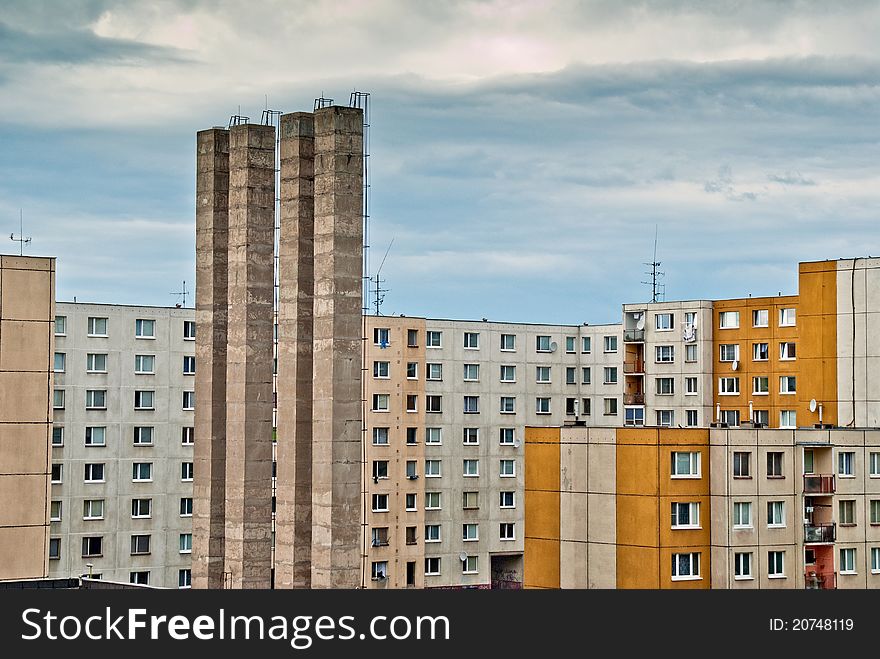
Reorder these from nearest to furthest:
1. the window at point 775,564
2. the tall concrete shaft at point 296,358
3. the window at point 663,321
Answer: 1. the window at point 775,564
2. the tall concrete shaft at point 296,358
3. the window at point 663,321

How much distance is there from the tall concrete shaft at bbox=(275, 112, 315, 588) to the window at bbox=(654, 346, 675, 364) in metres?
44.7

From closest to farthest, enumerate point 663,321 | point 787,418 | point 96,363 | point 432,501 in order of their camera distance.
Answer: point 96,363 → point 787,418 → point 432,501 → point 663,321

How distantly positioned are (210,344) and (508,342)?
39.9 m

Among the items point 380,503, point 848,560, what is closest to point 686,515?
point 848,560

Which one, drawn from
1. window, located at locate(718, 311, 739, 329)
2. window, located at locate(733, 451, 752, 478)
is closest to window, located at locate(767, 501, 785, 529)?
window, located at locate(733, 451, 752, 478)

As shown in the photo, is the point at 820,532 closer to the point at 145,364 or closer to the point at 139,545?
the point at 139,545

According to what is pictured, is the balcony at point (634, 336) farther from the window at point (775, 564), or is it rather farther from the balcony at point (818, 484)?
the window at point (775, 564)

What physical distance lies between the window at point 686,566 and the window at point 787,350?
145 feet

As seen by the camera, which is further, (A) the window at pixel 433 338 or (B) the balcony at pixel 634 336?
(B) the balcony at pixel 634 336

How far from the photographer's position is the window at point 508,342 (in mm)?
107500

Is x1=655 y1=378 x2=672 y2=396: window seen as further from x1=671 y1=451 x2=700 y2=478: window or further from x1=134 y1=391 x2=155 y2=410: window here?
x1=671 y1=451 x2=700 y2=478: window

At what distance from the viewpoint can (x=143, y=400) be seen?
94750 millimetres

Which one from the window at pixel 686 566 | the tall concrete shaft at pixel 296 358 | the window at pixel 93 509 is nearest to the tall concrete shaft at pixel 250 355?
the tall concrete shaft at pixel 296 358
